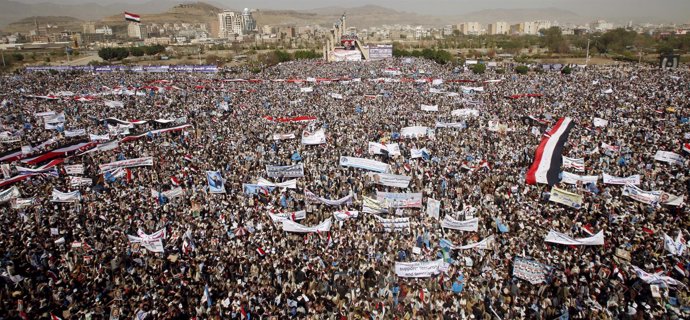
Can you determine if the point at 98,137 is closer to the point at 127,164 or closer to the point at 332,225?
the point at 127,164

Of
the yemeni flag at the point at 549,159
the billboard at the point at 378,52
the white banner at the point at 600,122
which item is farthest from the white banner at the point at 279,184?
the billboard at the point at 378,52

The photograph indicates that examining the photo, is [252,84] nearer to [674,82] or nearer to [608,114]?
[608,114]

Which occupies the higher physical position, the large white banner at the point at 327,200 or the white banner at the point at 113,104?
the white banner at the point at 113,104

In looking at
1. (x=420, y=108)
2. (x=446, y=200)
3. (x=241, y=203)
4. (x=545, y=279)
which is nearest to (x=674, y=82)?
(x=420, y=108)

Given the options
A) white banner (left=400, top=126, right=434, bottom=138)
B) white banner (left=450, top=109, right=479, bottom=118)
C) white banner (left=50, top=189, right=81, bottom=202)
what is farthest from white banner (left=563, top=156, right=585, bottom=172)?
white banner (left=50, top=189, right=81, bottom=202)

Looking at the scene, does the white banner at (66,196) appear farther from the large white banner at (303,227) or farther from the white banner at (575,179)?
the white banner at (575,179)

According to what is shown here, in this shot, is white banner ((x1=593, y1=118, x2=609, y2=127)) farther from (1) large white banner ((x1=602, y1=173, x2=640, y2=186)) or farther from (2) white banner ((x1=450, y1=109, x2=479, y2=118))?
(1) large white banner ((x1=602, y1=173, x2=640, y2=186))
